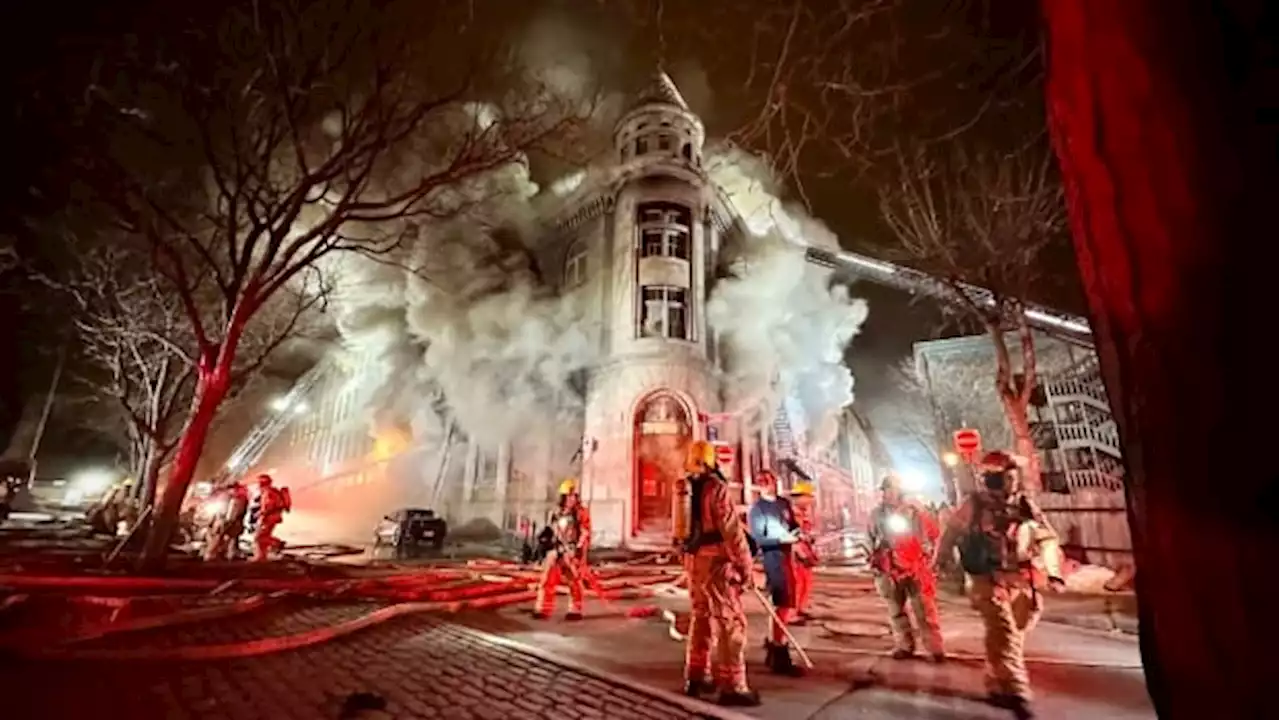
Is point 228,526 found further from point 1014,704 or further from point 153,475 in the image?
point 1014,704

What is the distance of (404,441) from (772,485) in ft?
97.7

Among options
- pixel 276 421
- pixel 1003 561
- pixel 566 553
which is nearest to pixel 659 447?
pixel 566 553

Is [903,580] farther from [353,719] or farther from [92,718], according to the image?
[92,718]

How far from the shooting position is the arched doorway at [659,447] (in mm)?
23219

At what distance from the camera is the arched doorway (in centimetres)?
2322

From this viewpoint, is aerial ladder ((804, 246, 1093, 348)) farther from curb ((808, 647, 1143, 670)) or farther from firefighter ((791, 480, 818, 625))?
firefighter ((791, 480, 818, 625))

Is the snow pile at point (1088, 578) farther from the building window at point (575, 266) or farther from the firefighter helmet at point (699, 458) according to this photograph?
the building window at point (575, 266)

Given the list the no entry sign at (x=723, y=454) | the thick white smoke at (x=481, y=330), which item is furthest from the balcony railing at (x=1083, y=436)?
the thick white smoke at (x=481, y=330)

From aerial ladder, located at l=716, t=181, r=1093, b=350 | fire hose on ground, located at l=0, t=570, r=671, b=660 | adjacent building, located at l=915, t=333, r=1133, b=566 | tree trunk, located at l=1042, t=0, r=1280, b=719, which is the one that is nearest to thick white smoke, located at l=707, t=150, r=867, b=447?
aerial ladder, located at l=716, t=181, r=1093, b=350

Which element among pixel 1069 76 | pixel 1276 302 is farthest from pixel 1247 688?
pixel 1069 76

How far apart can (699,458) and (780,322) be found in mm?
23142

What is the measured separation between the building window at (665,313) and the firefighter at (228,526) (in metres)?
14.8

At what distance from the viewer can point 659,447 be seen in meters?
23.5

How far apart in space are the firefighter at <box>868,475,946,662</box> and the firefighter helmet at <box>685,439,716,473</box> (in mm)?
2465
